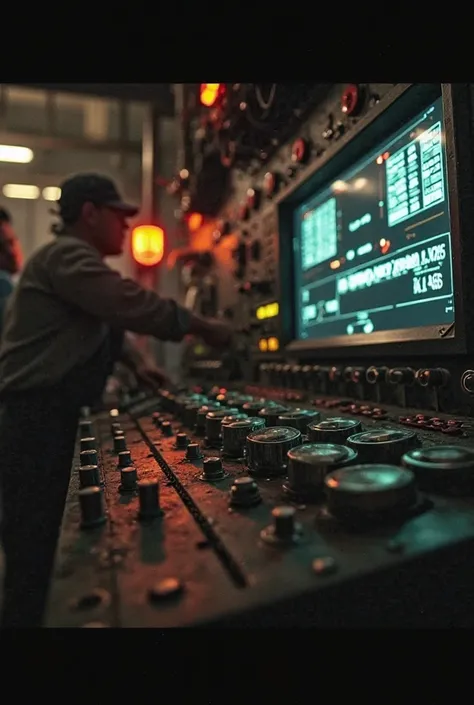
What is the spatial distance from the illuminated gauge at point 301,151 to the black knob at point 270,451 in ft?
3.49

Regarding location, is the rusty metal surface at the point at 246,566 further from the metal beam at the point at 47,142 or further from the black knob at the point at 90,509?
the metal beam at the point at 47,142

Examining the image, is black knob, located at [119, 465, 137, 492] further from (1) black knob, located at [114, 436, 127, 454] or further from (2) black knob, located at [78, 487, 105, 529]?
(1) black knob, located at [114, 436, 127, 454]

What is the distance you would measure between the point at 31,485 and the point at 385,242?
3.71 feet

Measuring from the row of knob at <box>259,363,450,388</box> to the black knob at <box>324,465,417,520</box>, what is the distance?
0.48 m

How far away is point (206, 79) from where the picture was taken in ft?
1.96

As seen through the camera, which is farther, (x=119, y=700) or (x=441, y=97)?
(x=441, y=97)

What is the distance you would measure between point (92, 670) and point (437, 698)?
0.28 meters

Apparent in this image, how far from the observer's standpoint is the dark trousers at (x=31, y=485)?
1228mm

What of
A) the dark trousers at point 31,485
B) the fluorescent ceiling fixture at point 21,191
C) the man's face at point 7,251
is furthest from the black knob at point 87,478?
the fluorescent ceiling fixture at point 21,191

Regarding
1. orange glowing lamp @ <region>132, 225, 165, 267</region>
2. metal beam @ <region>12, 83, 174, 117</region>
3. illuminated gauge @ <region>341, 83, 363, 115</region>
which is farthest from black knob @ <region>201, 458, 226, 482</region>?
→ metal beam @ <region>12, 83, 174, 117</region>

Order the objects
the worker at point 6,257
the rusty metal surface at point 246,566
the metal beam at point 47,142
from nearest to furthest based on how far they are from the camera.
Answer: the rusty metal surface at point 246,566, the worker at point 6,257, the metal beam at point 47,142

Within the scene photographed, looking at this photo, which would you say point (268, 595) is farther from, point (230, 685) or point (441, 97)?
point (441, 97)

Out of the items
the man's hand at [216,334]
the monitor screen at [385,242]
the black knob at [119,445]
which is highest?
the monitor screen at [385,242]

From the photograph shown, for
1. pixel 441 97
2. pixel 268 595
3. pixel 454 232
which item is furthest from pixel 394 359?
pixel 268 595
